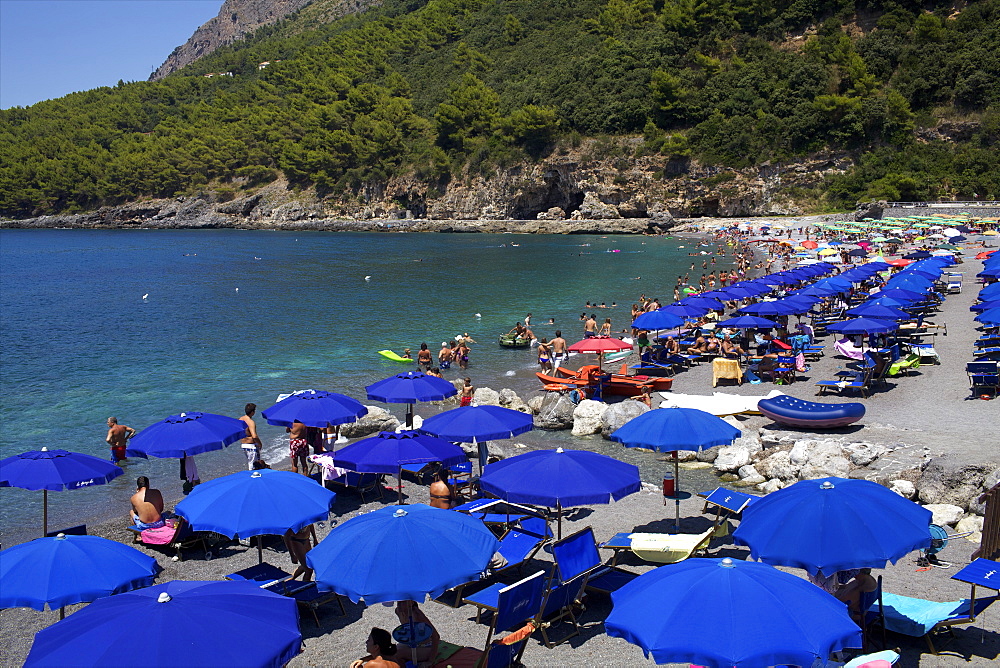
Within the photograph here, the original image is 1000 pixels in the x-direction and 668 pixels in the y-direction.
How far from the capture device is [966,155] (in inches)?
2707

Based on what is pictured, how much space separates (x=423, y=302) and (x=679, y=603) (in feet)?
121

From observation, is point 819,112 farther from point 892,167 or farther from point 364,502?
point 364,502

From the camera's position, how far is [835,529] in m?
6.09

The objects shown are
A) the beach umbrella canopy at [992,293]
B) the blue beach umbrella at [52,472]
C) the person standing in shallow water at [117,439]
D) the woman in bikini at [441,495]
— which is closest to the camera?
the blue beach umbrella at [52,472]

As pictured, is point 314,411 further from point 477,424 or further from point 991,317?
point 991,317

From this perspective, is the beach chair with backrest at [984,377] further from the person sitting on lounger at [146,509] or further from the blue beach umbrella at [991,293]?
the person sitting on lounger at [146,509]

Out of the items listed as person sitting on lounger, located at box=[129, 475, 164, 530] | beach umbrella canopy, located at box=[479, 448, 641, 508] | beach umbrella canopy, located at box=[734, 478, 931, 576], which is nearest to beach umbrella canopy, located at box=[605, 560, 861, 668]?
beach umbrella canopy, located at box=[734, 478, 931, 576]

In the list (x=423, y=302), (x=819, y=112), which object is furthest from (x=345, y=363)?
(x=819, y=112)

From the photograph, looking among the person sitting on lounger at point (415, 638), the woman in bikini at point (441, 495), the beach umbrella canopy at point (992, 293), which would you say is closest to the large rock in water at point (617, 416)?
the woman in bikini at point (441, 495)

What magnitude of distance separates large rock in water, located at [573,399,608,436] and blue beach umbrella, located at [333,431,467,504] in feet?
18.9

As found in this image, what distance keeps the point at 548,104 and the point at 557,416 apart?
89976 mm

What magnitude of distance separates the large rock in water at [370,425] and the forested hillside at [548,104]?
6272 cm

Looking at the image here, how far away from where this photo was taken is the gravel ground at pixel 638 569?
6848 mm

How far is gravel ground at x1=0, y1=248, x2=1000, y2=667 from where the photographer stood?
685 centimetres
